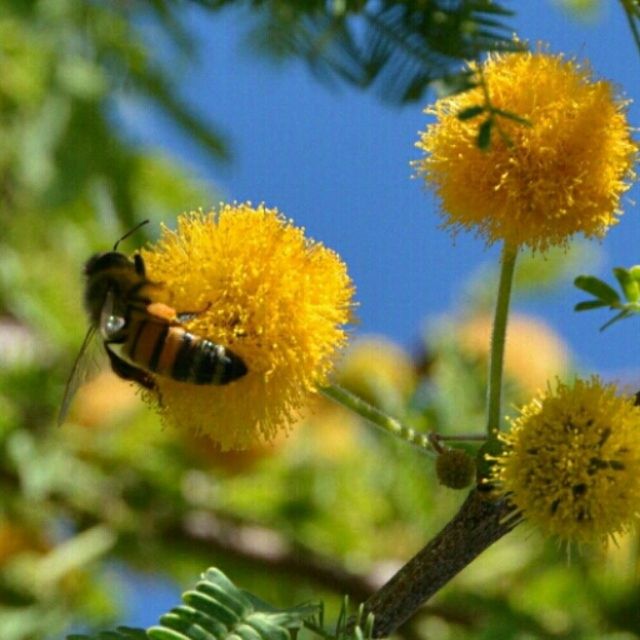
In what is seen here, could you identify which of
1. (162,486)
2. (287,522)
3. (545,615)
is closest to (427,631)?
(545,615)

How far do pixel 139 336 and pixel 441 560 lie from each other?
0.81 m

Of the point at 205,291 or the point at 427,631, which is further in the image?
the point at 427,631

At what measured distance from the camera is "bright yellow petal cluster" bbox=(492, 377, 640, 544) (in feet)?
6.80

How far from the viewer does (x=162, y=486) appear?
171 inches

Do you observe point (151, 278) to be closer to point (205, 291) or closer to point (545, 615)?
point (205, 291)

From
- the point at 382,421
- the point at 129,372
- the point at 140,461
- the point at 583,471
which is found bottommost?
the point at 583,471

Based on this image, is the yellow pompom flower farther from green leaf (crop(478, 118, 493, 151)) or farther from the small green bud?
green leaf (crop(478, 118, 493, 151))

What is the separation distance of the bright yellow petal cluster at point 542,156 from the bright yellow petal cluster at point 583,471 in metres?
0.30

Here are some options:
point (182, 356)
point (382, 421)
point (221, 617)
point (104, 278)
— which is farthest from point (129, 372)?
point (221, 617)

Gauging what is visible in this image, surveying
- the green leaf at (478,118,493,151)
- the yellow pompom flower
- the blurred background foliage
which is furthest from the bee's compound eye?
the green leaf at (478,118,493,151)

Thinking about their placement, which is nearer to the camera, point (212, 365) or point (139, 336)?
point (212, 365)

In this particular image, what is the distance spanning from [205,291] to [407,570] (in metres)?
0.61

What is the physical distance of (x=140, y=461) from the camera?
441 centimetres

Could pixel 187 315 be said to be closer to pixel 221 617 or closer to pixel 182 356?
pixel 182 356
